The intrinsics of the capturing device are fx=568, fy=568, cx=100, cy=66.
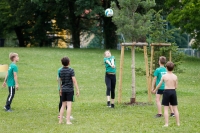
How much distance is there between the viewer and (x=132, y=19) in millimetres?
18703

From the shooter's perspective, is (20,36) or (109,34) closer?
(109,34)

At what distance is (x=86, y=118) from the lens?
48.4 ft

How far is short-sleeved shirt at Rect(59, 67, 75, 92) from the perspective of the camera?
44.0 feet

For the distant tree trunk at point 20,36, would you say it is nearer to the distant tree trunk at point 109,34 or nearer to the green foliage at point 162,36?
the distant tree trunk at point 109,34

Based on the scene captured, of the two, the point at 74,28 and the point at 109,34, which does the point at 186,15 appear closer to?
the point at 109,34

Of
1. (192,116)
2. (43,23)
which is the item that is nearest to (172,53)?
(192,116)

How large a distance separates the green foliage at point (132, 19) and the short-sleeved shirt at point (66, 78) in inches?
213

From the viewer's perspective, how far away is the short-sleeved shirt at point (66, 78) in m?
13.4

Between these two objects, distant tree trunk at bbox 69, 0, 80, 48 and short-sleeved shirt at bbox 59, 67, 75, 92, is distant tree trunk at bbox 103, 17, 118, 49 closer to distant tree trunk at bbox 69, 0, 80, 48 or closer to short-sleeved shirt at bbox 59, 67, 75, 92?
distant tree trunk at bbox 69, 0, 80, 48

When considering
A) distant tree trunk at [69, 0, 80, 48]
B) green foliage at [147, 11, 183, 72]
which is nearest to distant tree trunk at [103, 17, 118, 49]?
distant tree trunk at [69, 0, 80, 48]

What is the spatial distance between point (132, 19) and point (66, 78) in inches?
232

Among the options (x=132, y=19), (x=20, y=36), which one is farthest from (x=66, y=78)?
(x=20, y=36)

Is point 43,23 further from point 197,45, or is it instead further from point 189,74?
point 189,74

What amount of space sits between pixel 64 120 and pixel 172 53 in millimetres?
8182
